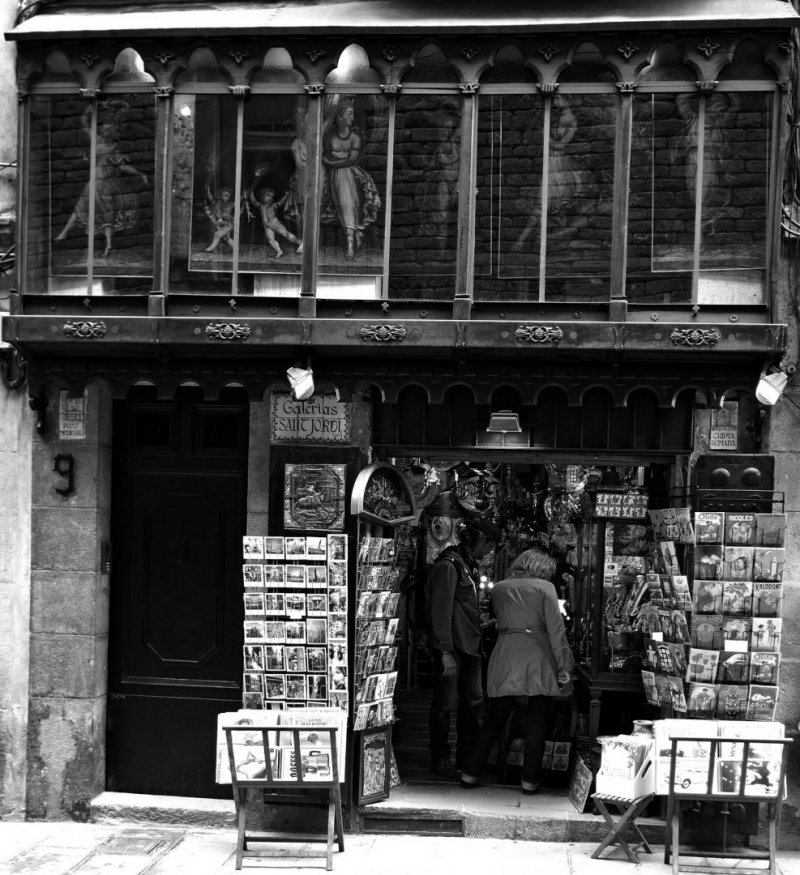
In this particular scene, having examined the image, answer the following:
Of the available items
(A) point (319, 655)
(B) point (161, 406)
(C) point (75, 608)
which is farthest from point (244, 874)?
(B) point (161, 406)

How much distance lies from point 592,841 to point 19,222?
234 inches

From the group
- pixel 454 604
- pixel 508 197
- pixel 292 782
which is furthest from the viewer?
pixel 454 604

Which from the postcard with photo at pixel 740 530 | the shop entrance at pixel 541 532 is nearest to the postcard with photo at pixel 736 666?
the postcard with photo at pixel 740 530

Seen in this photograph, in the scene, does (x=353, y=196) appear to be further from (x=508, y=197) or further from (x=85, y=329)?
(x=85, y=329)

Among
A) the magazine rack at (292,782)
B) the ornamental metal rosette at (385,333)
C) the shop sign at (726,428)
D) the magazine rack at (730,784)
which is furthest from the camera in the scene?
the shop sign at (726,428)

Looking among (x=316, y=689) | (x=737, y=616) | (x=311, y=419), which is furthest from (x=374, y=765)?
(x=737, y=616)

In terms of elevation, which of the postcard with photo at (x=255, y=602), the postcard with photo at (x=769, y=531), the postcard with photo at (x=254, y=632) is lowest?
the postcard with photo at (x=254, y=632)

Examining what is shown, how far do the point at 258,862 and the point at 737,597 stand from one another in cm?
368

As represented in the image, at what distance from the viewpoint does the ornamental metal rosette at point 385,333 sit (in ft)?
28.8

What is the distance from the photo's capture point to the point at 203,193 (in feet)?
29.7

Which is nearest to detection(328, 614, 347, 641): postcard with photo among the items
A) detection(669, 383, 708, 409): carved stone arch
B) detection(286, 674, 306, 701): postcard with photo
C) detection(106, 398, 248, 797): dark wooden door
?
detection(286, 674, 306, 701): postcard with photo

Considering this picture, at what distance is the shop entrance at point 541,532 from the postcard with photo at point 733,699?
111 cm

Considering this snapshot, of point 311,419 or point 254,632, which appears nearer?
point 254,632

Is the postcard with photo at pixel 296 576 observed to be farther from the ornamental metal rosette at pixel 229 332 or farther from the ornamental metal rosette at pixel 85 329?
the ornamental metal rosette at pixel 85 329
